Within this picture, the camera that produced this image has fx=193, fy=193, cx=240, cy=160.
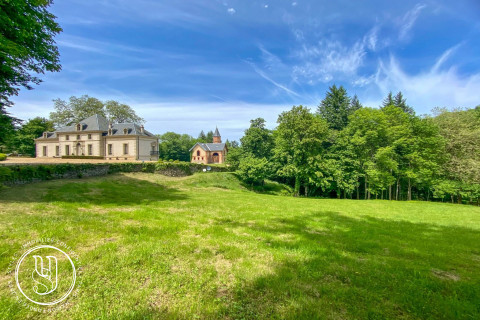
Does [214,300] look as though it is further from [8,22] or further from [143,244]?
[8,22]

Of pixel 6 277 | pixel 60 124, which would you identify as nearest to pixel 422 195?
pixel 6 277

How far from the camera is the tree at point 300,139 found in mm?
26281

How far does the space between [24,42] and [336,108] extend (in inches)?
1607

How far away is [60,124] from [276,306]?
6413 centimetres

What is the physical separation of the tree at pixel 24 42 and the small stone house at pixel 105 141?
2311 cm

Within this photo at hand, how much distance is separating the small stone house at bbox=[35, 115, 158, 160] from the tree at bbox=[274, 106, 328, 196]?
2442 cm

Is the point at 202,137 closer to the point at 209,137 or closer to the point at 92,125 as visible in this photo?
the point at 209,137

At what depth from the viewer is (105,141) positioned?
1410 inches

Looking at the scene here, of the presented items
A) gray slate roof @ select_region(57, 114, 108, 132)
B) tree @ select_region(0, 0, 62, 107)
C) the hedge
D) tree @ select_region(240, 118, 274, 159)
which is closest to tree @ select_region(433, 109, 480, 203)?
tree @ select_region(240, 118, 274, 159)

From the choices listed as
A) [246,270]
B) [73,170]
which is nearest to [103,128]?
[73,170]

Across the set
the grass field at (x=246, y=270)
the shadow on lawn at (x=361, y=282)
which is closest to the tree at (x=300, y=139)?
the grass field at (x=246, y=270)

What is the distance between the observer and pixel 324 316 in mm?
2449

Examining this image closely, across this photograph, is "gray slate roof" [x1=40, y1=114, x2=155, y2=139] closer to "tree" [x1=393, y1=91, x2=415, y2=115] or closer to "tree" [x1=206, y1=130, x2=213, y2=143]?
"tree" [x1=393, y1=91, x2=415, y2=115]

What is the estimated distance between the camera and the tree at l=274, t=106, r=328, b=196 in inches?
1035
